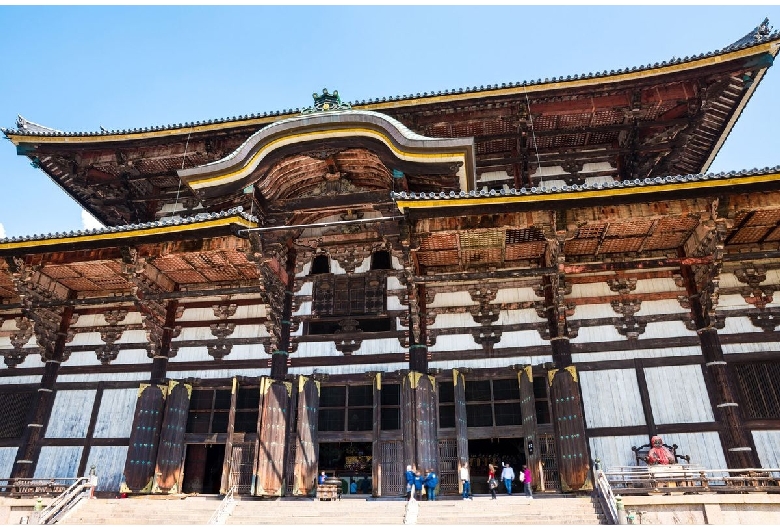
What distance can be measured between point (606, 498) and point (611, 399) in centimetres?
329

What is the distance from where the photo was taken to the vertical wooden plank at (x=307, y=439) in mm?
13629

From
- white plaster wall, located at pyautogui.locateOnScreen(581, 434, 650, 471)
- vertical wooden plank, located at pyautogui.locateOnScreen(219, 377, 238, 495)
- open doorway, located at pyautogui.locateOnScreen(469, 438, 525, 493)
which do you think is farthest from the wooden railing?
vertical wooden plank, located at pyautogui.locateOnScreen(219, 377, 238, 495)

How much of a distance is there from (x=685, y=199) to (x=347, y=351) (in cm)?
927

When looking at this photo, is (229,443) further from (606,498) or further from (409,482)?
(606,498)

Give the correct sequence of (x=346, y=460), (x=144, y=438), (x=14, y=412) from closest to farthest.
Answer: (x=144, y=438)
(x=14, y=412)
(x=346, y=460)

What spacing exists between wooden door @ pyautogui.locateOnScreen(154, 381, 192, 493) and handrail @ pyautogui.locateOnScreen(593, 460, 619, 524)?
413 inches

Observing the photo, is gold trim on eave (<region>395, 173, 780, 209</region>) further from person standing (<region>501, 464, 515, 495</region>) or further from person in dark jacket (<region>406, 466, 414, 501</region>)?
person standing (<region>501, 464, 515, 495</region>)

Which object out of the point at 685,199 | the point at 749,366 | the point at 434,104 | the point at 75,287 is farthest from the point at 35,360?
the point at 749,366

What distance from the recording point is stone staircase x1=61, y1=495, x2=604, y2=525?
1081 centimetres

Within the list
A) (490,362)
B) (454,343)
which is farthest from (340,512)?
(490,362)

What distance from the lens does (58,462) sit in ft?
50.6

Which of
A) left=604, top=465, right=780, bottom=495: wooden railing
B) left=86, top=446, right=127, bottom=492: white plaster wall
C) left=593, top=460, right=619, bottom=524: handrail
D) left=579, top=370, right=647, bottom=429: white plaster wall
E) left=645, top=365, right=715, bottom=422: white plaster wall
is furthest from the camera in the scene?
left=86, top=446, right=127, bottom=492: white plaster wall

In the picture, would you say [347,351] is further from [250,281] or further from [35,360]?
[35,360]

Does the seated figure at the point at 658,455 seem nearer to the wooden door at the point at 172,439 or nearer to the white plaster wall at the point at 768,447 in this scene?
the white plaster wall at the point at 768,447
